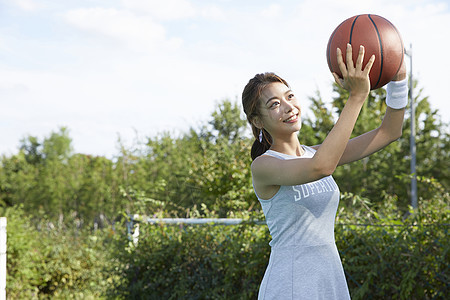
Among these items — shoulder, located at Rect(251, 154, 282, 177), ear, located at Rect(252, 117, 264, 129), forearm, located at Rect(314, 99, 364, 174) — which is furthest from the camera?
ear, located at Rect(252, 117, 264, 129)

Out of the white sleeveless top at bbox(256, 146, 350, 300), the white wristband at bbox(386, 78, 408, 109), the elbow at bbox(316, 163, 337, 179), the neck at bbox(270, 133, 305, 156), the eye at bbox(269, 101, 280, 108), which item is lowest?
the white sleeveless top at bbox(256, 146, 350, 300)

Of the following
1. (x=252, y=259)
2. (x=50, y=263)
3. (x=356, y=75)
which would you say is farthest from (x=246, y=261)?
(x=50, y=263)

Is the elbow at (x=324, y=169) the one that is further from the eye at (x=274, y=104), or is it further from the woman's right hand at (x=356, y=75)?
the eye at (x=274, y=104)

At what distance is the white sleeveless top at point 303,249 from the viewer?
2113 millimetres

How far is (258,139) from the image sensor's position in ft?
8.20

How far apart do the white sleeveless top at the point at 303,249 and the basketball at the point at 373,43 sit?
0.54 m

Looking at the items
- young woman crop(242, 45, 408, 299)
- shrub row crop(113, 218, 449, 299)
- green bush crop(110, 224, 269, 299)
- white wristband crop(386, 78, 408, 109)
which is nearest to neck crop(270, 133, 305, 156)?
young woman crop(242, 45, 408, 299)

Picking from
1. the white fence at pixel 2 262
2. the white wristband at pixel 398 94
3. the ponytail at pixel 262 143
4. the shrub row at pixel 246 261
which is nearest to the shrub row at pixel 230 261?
the shrub row at pixel 246 261

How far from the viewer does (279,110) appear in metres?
2.24

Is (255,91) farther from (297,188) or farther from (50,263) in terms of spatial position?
(50,263)

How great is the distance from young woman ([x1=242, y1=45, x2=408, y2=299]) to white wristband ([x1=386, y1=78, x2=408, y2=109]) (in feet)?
0.21

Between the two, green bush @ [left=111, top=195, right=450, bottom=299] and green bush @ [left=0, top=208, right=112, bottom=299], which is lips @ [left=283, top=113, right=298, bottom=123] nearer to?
green bush @ [left=111, top=195, right=450, bottom=299]

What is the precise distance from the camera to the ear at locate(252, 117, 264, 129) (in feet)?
7.72

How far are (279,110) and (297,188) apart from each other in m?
0.34
